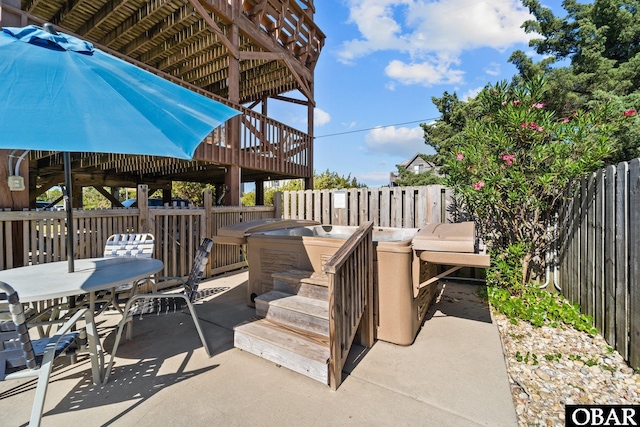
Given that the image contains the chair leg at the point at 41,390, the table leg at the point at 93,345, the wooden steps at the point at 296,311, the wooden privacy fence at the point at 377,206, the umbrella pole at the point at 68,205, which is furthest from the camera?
the wooden privacy fence at the point at 377,206

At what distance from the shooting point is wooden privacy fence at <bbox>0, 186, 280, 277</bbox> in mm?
3141

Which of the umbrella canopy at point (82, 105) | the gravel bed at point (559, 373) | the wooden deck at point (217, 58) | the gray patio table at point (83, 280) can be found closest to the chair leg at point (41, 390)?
the gray patio table at point (83, 280)

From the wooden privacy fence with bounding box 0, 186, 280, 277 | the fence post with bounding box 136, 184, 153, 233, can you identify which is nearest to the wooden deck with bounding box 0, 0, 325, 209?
the wooden privacy fence with bounding box 0, 186, 280, 277

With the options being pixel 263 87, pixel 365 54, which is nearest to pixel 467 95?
pixel 365 54

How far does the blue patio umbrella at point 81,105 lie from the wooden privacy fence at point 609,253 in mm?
3580

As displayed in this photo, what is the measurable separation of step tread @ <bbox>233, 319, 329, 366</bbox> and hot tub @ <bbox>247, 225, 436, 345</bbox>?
A: 74cm

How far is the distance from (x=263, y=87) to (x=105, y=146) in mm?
8874

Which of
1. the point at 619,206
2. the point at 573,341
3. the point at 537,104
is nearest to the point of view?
the point at 619,206

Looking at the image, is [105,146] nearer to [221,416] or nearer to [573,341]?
[221,416]

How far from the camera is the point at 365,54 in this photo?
13086 mm

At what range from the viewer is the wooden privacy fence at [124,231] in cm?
314

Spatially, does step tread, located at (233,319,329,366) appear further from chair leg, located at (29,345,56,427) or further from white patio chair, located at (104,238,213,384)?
chair leg, located at (29,345,56,427)

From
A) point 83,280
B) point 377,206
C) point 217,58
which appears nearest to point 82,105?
point 83,280

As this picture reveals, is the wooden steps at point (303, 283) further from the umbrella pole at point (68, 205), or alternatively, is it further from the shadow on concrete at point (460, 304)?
the umbrella pole at point (68, 205)
